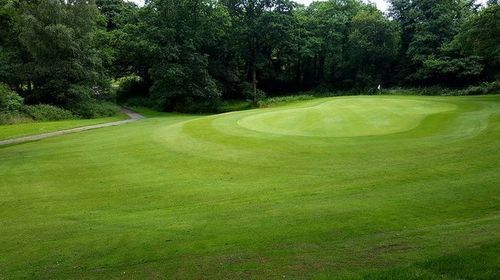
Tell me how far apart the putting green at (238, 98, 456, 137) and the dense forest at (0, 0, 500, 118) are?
1617cm

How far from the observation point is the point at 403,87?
62156 mm

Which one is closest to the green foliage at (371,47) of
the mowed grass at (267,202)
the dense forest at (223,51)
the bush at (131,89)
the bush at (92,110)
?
the dense forest at (223,51)

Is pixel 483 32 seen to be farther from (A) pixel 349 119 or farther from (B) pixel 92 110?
(B) pixel 92 110

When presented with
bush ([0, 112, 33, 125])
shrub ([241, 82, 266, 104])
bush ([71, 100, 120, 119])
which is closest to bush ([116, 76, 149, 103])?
shrub ([241, 82, 266, 104])

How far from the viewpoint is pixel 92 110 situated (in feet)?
151

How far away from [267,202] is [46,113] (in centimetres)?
3562

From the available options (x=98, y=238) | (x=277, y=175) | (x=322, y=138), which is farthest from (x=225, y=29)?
(x=98, y=238)

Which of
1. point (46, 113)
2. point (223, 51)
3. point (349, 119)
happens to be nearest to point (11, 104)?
point (46, 113)

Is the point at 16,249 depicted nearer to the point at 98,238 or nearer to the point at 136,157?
the point at 98,238

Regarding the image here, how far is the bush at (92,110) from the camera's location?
4562 centimetres

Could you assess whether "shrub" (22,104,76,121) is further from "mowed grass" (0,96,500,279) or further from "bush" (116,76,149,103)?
"bush" (116,76,149,103)

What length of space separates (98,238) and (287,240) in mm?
4693

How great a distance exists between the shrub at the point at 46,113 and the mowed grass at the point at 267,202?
1718cm

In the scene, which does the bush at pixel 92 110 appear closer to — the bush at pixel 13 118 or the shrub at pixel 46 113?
the shrub at pixel 46 113
